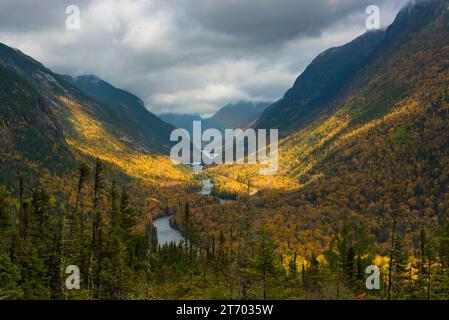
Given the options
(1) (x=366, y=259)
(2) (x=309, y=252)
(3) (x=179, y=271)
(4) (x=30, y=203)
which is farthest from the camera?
(2) (x=309, y=252)

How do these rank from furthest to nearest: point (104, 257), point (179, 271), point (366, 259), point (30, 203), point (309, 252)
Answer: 1. point (309, 252)
2. point (179, 271)
3. point (366, 259)
4. point (30, 203)
5. point (104, 257)

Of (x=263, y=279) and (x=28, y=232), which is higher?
(x=28, y=232)

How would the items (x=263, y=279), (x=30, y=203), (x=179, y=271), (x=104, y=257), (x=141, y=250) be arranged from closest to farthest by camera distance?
1. (x=263, y=279)
2. (x=104, y=257)
3. (x=30, y=203)
4. (x=179, y=271)
5. (x=141, y=250)

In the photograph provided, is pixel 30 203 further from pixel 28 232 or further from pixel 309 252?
pixel 309 252

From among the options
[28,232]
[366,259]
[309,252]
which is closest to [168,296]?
[28,232]

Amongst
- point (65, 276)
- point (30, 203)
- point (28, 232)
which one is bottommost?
point (65, 276)
